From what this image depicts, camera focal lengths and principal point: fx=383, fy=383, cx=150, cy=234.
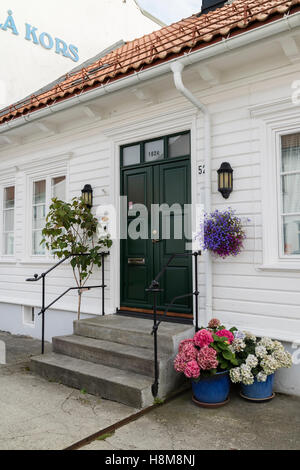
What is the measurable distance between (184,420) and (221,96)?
369 centimetres

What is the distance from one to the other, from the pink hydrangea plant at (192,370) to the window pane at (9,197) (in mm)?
5676

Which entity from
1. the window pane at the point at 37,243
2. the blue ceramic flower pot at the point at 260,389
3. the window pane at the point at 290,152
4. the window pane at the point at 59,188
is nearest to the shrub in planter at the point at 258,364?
the blue ceramic flower pot at the point at 260,389

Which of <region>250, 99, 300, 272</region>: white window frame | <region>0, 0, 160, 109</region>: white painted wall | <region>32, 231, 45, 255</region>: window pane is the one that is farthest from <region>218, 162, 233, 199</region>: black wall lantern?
<region>0, 0, 160, 109</region>: white painted wall

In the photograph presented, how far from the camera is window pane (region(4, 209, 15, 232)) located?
798 centimetres

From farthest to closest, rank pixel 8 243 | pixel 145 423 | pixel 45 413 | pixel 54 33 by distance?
pixel 54 33 < pixel 8 243 < pixel 45 413 < pixel 145 423

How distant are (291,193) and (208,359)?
2.05 m

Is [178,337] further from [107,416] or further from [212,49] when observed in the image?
[212,49]

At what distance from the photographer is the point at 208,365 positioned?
3.62 metres

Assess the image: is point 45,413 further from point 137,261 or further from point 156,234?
point 156,234

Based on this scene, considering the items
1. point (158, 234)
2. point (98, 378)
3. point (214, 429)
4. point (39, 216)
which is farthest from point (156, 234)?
point (39, 216)

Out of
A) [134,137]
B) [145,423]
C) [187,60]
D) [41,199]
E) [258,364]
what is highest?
[187,60]

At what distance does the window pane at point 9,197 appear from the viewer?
7.99m

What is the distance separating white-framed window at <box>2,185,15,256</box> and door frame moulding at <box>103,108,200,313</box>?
304cm
